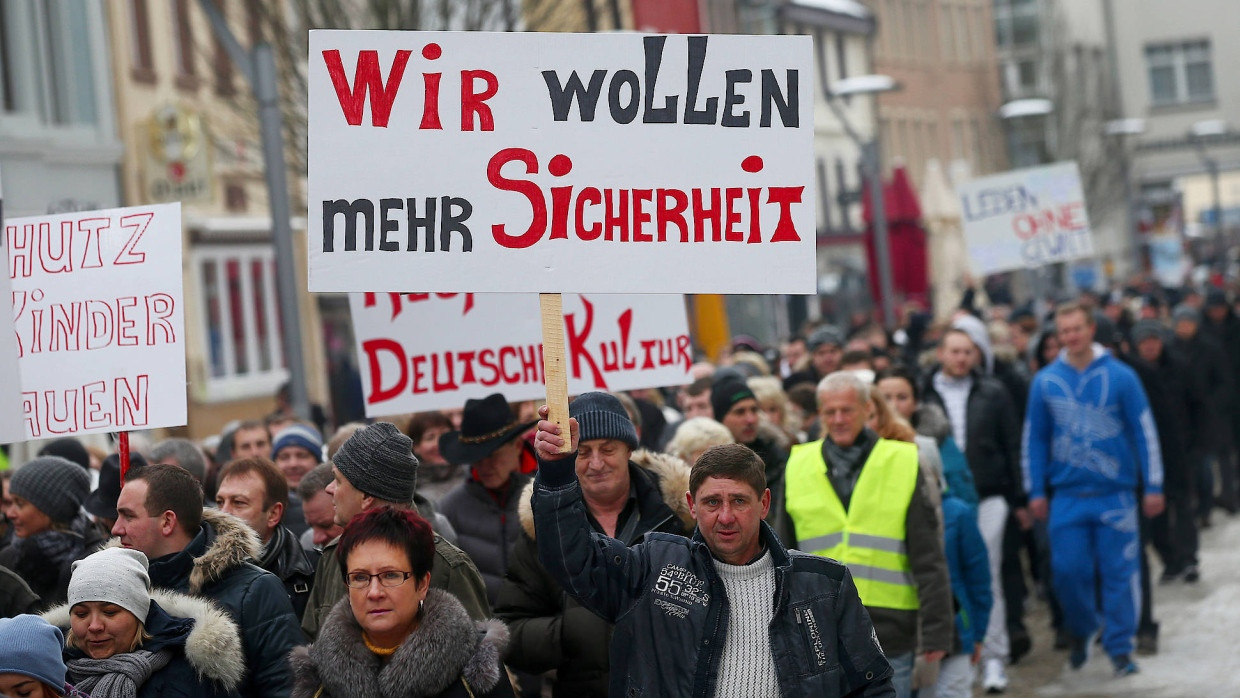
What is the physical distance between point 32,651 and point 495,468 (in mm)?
2838

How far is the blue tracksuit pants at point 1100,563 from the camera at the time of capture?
1020 cm

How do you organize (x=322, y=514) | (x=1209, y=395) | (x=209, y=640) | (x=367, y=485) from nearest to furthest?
(x=209, y=640) < (x=367, y=485) < (x=322, y=514) < (x=1209, y=395)

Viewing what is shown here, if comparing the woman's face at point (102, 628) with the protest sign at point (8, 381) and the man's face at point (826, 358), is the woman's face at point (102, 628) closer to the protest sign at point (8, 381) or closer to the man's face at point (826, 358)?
the protest sign at point (8, 381)

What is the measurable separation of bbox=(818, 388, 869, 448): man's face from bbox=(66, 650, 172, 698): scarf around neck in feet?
10.3

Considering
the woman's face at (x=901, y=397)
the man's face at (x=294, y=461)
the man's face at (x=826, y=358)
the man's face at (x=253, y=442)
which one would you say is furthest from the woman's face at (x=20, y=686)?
the man's face at (x=826, y=358)

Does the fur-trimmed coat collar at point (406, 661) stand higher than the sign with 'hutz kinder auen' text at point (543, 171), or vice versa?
the sign with 'hutz kinder auen' text at point (543, 171)

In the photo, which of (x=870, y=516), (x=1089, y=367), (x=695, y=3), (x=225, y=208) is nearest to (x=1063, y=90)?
(x=695, y=3)

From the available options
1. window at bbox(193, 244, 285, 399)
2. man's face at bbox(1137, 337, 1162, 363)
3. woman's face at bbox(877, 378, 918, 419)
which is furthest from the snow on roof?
woman's face at bbox(877, 378, 918, 419)

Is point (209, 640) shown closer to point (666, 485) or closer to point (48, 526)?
point (666, 485)

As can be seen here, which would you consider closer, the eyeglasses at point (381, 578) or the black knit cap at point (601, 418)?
the eyeglasses at point (381, 578)

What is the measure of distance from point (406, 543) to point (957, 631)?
388 cm

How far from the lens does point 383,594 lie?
4680 mm

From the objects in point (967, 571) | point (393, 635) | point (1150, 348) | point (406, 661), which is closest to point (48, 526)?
point (393, 635)

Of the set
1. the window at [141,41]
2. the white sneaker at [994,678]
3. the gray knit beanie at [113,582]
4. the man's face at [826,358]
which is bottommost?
the white sneaker at [994,678]
